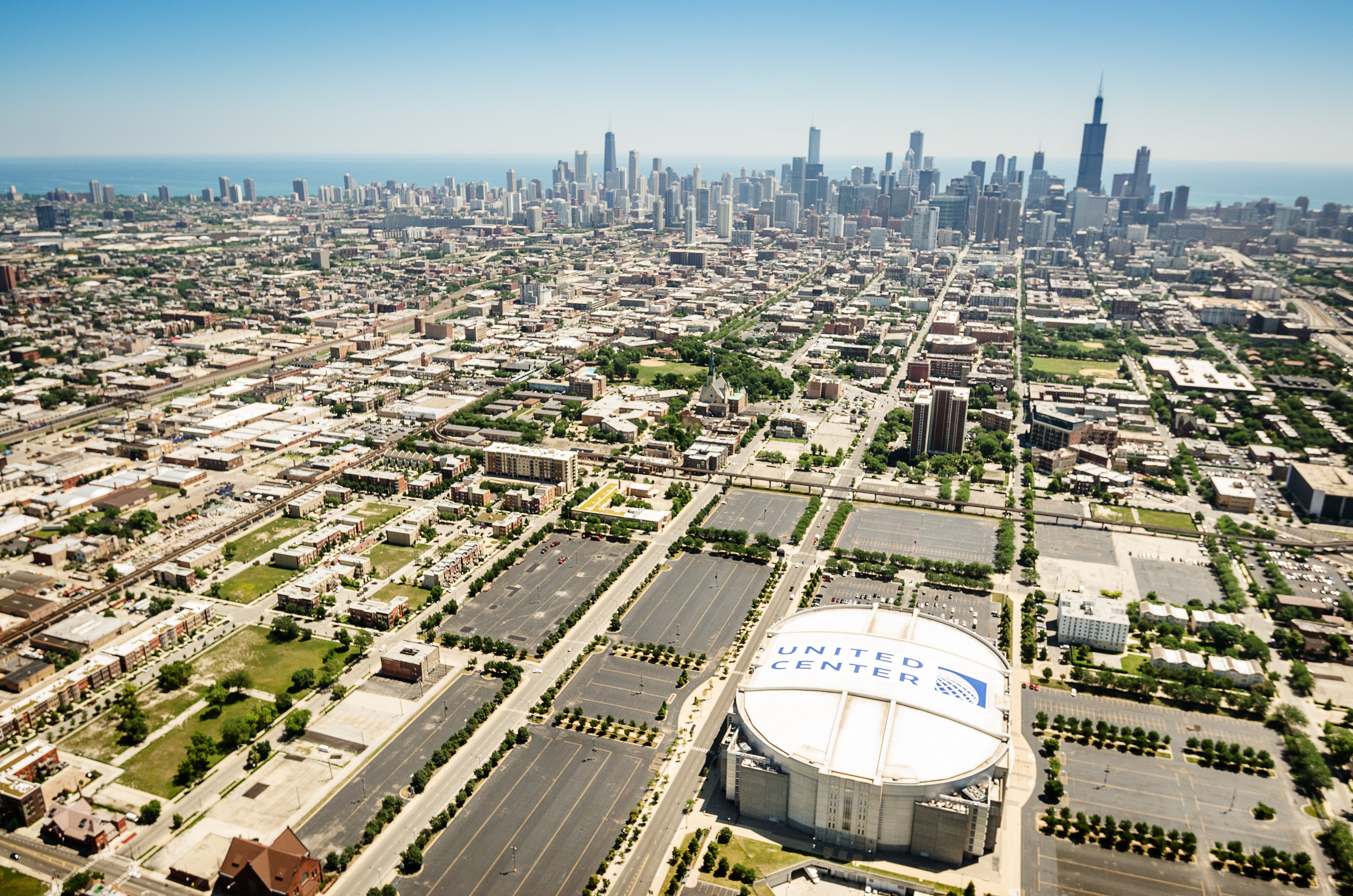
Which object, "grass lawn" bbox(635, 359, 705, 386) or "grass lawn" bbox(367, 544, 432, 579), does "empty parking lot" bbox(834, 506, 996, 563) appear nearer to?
"grass lawn" bbox(367, 544, 432, 579)

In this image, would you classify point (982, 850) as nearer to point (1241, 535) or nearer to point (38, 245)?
point (1241, 535)

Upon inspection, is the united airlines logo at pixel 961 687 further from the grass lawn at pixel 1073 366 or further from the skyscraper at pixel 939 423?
the grass lawn at pixel 1073 366

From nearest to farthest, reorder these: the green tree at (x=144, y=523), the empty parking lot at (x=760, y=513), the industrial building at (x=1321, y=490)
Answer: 1. the green tree at (x=144, y=523)
2. the empty parking lot at (x=760, y=513)
3. the industrial building at (x=1321, y=490)

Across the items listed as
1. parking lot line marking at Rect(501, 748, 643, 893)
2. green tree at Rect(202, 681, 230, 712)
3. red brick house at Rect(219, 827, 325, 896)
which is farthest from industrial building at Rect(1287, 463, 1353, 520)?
green tree at Rect(202, 681, 230, 712)

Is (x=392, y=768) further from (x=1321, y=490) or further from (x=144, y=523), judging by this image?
(x=1321, y=490)

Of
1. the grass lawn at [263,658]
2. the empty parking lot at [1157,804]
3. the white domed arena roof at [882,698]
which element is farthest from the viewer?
the grass lawn at [263,658]

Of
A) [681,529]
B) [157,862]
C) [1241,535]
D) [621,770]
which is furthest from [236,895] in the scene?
[1241,535]

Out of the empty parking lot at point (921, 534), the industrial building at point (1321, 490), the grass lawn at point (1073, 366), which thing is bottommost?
the empty parking lot at point (921, 534)

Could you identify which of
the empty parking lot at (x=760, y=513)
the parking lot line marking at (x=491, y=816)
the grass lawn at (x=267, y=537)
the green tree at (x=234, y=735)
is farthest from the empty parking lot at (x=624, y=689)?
the grass lawn at (x=267, y=537)
